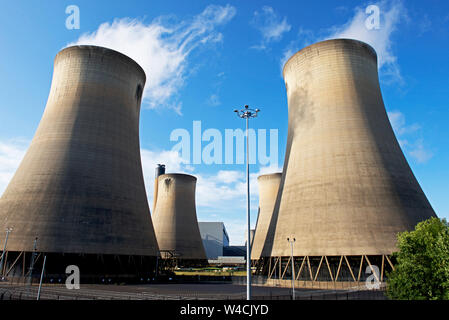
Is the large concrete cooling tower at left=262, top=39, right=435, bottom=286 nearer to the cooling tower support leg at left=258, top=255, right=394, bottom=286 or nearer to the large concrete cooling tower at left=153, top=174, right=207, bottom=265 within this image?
the cooling tower support leg at left=258, top=255, right=394, bottom=286

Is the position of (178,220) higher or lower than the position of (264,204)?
lower

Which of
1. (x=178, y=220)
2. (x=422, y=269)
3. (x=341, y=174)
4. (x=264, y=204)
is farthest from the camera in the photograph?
(x=264, y=204)

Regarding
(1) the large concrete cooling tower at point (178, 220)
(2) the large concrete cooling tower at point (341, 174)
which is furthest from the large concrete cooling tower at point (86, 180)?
(1) the large concrete cooling tower at point (178, 220)

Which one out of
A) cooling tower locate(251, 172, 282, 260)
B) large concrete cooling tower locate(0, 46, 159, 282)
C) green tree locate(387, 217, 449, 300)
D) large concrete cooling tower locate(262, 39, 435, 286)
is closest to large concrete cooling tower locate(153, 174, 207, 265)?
cooling tower locate(251, 172, 282, 260)

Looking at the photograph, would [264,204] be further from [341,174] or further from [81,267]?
[81,267]

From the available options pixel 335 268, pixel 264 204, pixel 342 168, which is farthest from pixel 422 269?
pixel 264 204
